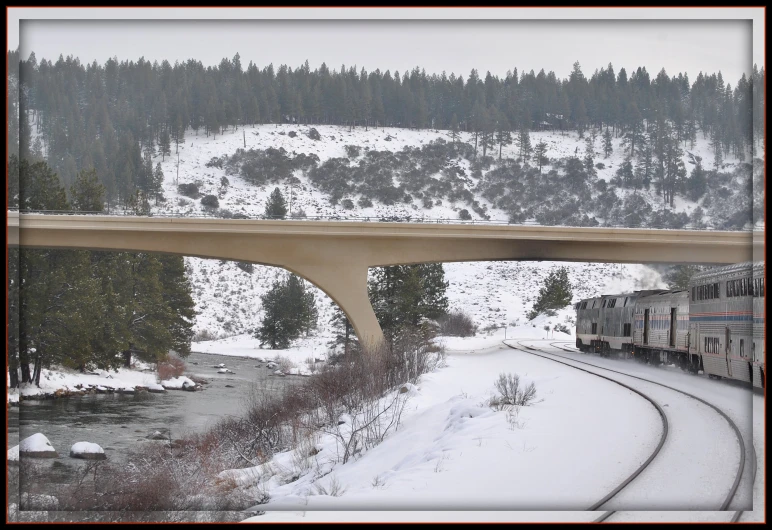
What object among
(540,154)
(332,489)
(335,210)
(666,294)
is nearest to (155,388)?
(666,294)

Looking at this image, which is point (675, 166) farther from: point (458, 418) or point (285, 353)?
point (458, 418)

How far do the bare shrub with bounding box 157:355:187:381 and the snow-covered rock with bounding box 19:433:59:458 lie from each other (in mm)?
24318

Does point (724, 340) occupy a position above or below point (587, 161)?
below

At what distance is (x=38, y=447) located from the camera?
79.5ft

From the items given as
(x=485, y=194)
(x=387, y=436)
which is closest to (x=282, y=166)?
(x=485, y=194)

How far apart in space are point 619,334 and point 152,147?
89.0 metres

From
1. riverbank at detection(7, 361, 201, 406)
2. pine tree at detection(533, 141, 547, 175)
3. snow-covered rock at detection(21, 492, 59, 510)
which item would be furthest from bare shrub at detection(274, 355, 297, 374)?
pine tree at detection(533, 141, 547, 175)

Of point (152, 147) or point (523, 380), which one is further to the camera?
point (152, 147)

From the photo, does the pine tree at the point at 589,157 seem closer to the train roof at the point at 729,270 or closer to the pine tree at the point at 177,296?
the pine tree at the point at 177,296

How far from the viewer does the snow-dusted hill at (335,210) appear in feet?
301

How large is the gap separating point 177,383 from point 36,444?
74.7 ft

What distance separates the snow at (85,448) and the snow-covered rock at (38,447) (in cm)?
54

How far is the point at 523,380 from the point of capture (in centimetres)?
2495

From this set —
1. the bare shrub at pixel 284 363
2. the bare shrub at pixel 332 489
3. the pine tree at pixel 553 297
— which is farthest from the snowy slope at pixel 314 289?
the bare shrub at pixel 332 489
